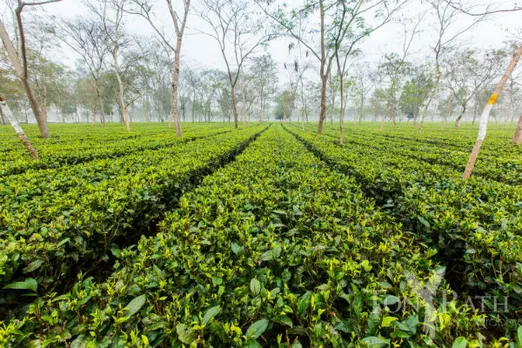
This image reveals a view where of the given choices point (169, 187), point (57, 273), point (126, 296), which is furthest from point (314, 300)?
point (169, 187)

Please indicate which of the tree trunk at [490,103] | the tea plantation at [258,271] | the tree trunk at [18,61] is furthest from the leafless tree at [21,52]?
the tree trunk at [490,103]

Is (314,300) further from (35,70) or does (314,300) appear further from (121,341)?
(35,70)

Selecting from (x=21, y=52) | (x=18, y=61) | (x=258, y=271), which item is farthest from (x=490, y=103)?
(x=18, y=61)

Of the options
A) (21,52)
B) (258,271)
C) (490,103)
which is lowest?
(258,271)

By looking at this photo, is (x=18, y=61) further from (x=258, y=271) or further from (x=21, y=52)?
(x=258, y=271)

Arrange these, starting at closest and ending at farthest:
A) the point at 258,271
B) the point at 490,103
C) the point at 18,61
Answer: the point at 258,271 → the point at 490,103 → the point at 18,61

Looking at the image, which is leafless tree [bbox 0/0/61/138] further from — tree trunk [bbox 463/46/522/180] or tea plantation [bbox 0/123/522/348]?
tree trunk [bbox 463/46/522/180]

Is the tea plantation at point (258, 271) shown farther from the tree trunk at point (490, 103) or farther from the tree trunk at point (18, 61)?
the tree trunk at point (18, 61)

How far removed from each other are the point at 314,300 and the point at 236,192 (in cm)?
212

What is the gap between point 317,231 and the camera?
6.65ft

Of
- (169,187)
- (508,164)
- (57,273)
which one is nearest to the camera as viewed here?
(57,273)

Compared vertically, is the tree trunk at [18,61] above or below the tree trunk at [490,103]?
above

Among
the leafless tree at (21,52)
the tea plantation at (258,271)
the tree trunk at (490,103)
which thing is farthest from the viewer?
the leafless tree at (21,52)

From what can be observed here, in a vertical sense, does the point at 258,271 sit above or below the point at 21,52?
below
